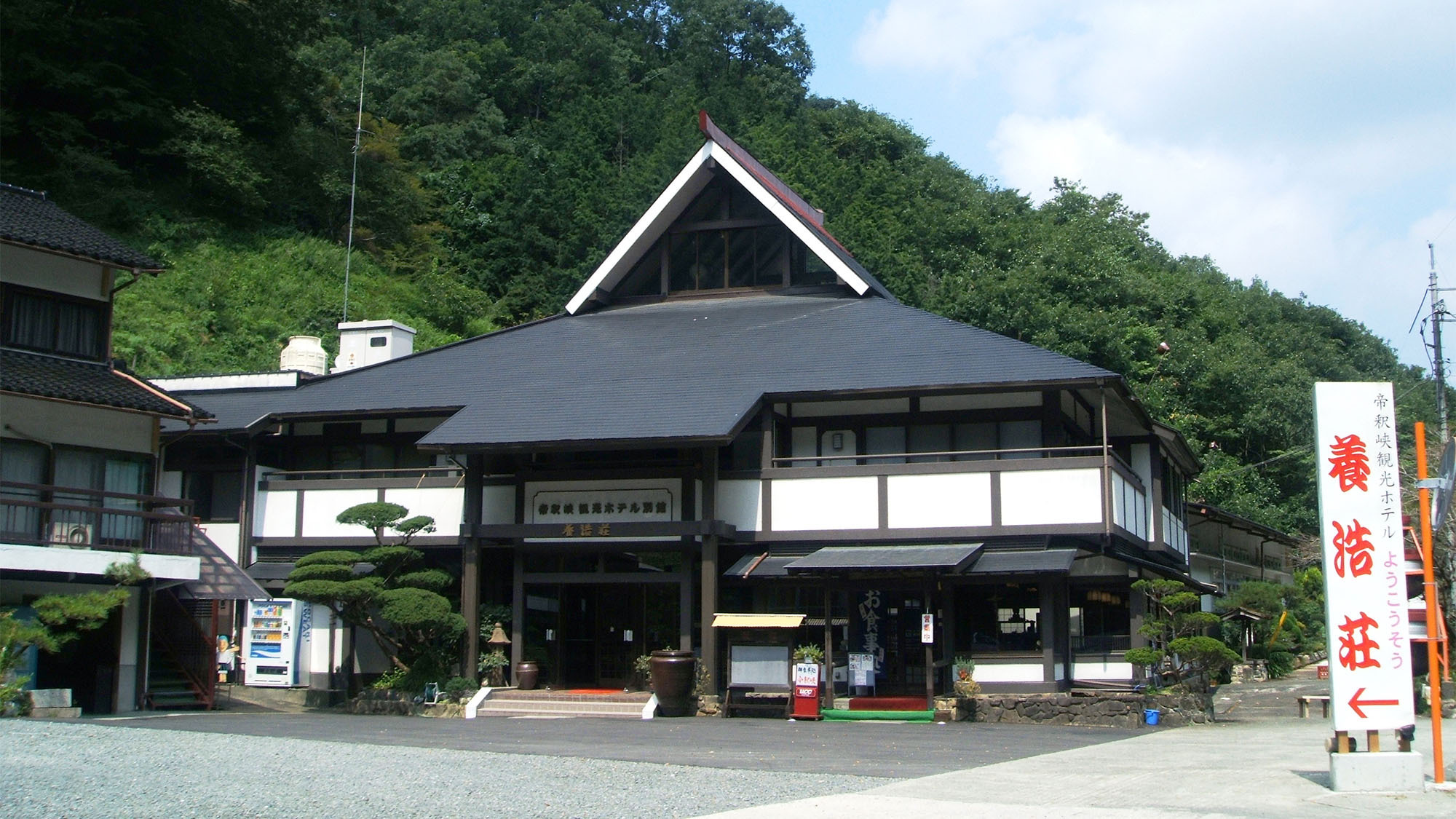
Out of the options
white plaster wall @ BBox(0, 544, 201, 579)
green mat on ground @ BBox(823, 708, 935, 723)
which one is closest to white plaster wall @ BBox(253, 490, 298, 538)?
white plaster wall @ BBox(0, 544, 201, 579)

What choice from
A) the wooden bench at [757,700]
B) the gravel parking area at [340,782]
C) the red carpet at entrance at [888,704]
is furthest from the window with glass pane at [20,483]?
the red carpet at entrance at [888,704]

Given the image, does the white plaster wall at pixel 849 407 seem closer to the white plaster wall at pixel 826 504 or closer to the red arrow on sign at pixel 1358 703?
the white plaster wall at pixel 826 504

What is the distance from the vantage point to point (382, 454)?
86.1ft

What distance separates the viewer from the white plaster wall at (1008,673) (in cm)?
2183

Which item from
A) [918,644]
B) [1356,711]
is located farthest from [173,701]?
[1356,711]

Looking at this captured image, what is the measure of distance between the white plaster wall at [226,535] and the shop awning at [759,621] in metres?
9.92

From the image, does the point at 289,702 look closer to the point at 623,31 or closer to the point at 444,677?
the point at 444,677

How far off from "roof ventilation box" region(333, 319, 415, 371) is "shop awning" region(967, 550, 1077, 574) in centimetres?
1494

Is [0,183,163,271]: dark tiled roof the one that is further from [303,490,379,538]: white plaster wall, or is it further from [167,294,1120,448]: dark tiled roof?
[303,490,379,538]: white plaster wall

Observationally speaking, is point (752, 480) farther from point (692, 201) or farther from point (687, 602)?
point (692, 201)

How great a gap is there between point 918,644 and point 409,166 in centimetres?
3929

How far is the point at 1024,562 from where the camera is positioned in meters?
21.4

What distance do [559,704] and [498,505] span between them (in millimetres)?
3713

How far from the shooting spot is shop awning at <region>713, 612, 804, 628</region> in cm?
2153
